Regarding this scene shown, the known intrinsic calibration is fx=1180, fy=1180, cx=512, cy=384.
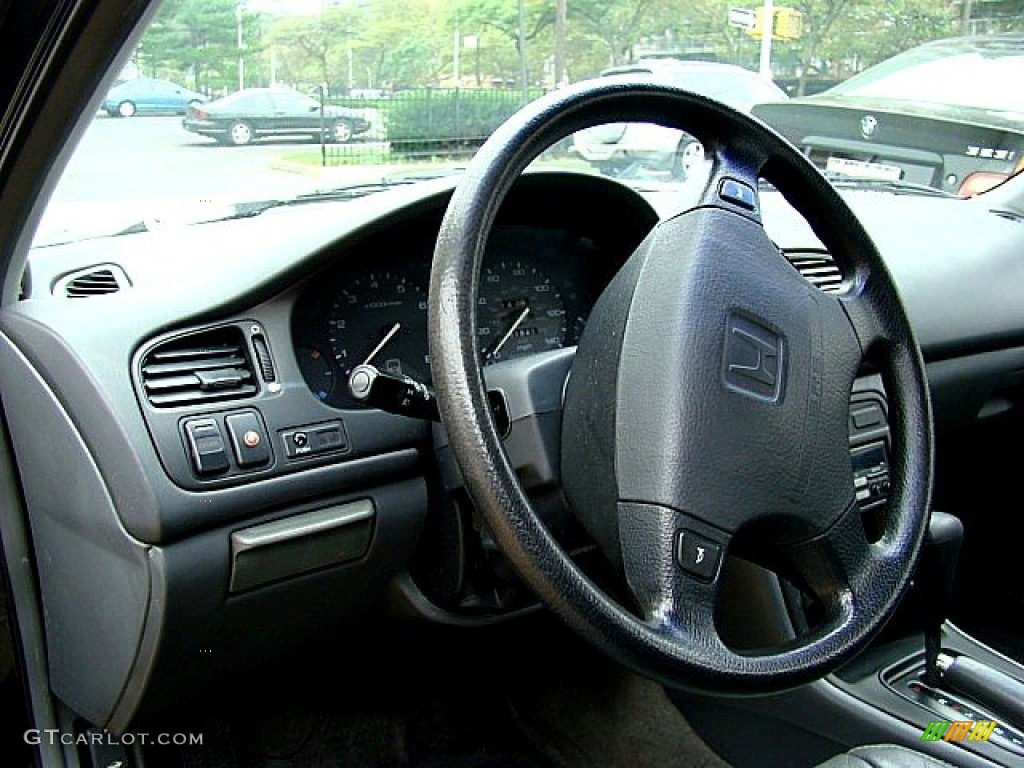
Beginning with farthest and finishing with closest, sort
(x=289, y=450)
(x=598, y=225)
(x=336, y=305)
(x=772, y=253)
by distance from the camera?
(x=598, y=225) < (x=336, y=305) < (x=289, y=450) < (x=772, y=253)

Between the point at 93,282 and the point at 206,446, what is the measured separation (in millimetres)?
377

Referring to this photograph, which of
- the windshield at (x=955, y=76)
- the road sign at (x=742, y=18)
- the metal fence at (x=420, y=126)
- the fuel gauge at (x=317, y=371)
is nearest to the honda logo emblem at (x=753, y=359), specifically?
the fuel gauge at (x=317, y=371)

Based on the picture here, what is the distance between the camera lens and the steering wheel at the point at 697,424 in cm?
115

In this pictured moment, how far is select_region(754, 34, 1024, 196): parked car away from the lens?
2.75 m

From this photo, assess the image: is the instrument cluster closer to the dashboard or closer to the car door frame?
the dashboard

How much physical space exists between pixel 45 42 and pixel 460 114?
92 centimetres

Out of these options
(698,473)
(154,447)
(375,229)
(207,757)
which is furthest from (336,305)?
(207,757)

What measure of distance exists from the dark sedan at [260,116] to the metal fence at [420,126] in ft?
0.15

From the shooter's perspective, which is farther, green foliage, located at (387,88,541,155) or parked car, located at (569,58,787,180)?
green foliage, located at (387,88,541,155)

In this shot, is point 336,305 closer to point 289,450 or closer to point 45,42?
point 289,450

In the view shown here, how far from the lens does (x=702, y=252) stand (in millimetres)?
1311

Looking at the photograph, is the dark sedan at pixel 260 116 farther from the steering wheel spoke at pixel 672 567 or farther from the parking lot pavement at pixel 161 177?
the steering wheel spoke at pixel 672 567
